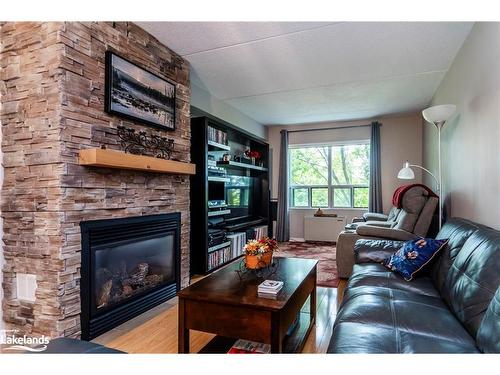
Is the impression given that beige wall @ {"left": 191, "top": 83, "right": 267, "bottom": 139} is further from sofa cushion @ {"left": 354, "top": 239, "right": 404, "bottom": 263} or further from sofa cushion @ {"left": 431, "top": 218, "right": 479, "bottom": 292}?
sofa cushion @ {"left": 431, "top": 218, "right": 479, "bottom": 292}

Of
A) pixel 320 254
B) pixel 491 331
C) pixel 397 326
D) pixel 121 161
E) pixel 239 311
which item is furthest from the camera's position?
pixel 320 254

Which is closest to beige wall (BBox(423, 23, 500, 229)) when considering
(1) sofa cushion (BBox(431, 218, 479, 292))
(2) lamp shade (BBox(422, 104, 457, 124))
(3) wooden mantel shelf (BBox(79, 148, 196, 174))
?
(2) lamp shade (BBox(422, 104, 457, 124))

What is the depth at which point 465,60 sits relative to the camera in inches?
111

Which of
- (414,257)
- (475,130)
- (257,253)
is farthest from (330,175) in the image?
(257,253)

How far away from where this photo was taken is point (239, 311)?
1612 millimetres

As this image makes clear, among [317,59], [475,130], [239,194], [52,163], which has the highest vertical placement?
[317,59]

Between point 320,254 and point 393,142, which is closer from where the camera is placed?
point 320,254

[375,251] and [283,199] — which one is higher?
[283,199]

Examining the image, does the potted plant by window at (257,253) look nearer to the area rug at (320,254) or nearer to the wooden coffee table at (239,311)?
the wooden coffee table at (239,311)

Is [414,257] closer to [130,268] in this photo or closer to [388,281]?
[388,281]

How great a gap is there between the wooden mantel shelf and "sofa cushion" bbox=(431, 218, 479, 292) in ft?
7.24

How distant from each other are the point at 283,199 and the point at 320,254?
1689 millimetres

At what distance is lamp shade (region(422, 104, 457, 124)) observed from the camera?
2.78 metres
